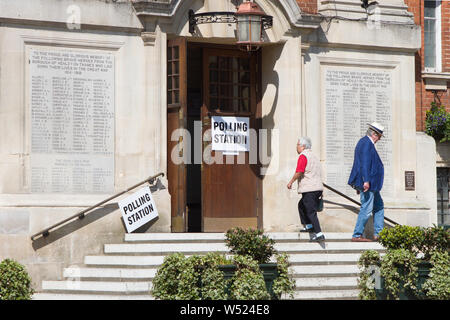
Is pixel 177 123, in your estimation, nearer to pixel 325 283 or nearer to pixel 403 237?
pixel 325 283

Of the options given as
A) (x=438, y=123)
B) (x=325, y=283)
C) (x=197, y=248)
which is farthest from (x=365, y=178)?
(x=438, y=123)

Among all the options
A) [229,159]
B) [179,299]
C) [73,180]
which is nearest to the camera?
[179,299]

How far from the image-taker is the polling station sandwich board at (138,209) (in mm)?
14805

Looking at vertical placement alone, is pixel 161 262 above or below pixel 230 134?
below

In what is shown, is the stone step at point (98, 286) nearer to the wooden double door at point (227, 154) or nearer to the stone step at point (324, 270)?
the stone step at point (324, 270)

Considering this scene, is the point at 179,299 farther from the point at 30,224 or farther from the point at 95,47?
the point at 95,47

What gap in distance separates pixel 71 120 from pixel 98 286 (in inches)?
112

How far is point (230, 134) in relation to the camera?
16.6 m

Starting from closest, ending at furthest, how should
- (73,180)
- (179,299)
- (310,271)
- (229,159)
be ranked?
(179,299) < (310,271) < (73,180) < (229,159)

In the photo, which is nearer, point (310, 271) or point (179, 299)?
point (179, 299)

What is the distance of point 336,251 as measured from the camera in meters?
14.9

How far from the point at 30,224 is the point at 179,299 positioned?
3804 millimetres

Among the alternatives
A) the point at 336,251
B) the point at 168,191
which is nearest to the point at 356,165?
the point at 336,251

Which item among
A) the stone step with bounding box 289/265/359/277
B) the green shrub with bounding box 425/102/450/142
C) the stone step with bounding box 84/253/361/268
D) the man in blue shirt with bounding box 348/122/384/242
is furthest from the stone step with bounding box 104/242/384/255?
the green shrub with bounding box 425/102/450/142
